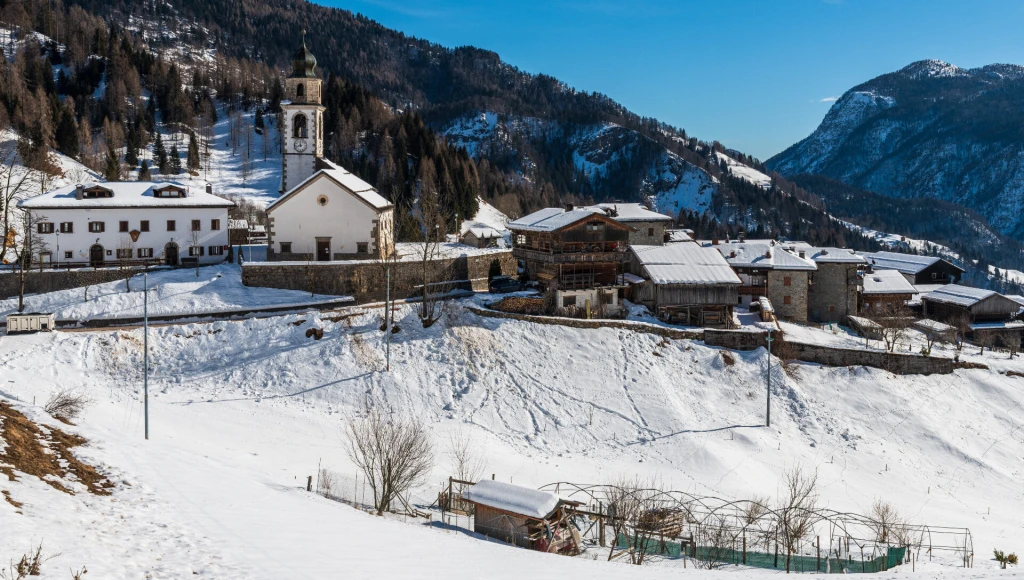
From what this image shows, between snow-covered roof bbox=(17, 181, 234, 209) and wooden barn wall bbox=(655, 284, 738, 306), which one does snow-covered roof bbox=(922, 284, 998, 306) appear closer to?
wooden barn wall bbox=(655, 284, 738, 306)

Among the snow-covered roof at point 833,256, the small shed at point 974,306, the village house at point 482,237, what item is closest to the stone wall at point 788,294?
the snow-covered roof at point 833,256

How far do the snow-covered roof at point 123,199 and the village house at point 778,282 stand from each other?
42.3 meters

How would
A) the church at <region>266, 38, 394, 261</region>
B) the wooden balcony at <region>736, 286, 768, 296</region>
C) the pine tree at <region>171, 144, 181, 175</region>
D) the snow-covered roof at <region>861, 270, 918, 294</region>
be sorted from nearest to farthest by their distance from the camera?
the church at <region>266, 38, 394, 261</region> < the wooden balcony at <region>736, 286, 768, 296</region> < the snow-covered roof at <region>861, 270, 918, 294</region> < the pine tree at <region>171, 144, 181, 175</region>

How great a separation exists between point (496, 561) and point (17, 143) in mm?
89735

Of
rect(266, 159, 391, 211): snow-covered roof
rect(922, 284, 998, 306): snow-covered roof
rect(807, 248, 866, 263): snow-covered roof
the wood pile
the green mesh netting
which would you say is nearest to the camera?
the green mesh netting

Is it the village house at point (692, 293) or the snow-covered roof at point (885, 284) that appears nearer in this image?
the village house at point (692, 293)

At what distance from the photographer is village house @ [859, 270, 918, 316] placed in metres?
69.8

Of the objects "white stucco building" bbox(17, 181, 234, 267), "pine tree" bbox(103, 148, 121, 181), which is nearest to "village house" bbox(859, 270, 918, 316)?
"white stucco building" bbox(17, 181, 234, 267)

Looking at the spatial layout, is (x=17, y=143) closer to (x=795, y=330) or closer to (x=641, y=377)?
(x=641, y=377)

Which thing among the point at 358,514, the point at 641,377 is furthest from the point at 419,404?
the point at 358,514

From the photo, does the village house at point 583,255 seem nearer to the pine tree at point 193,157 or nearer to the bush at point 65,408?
the bush at point 65,408

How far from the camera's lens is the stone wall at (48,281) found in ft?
158

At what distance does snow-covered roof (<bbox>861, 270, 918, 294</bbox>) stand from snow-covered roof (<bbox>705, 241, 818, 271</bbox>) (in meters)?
12.9

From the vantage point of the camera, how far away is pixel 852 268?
6512 centimetres
